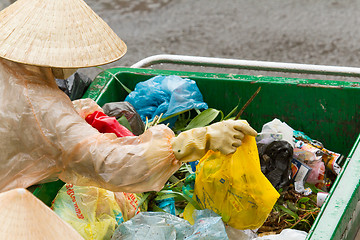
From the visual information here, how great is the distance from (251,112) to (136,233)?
1.20m

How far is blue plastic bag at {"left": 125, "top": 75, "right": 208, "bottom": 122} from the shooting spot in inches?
123

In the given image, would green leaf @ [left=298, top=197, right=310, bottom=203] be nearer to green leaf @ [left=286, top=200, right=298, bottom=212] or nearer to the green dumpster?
green leaf @ [left=286, top=200, right=298, bottom=212]

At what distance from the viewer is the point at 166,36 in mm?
6316

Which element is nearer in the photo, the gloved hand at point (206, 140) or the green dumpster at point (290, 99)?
the gloved hand at point (206, 140)

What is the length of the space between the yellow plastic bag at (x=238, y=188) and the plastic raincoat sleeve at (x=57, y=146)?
0.42 metres

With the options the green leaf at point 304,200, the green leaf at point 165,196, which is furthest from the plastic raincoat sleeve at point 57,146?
the green leaf at point 304,200

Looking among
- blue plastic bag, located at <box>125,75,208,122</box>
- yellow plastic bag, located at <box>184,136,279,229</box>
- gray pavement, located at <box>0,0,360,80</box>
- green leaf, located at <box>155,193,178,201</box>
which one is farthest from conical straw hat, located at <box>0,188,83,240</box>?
gray pavement, located at <box>0,0,360,80</box>

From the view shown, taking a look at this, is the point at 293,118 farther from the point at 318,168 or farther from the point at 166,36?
the point at 166,36

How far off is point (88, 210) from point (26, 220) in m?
1.47

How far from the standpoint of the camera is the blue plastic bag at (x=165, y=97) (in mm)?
3115

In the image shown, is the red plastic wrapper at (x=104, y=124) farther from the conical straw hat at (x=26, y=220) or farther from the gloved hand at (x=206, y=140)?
the conical straw hat at (x=26, y=220)

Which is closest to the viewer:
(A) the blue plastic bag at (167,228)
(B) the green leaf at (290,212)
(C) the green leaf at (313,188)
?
(A) the blue plastic bag at (167,228)

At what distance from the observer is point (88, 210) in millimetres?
2391

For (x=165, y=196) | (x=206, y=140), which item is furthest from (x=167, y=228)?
(x=206, y=140)
